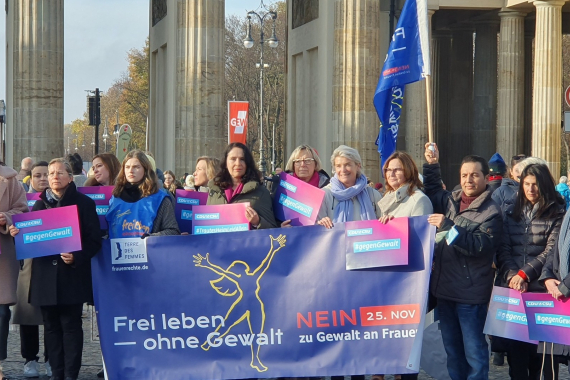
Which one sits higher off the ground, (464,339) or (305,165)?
(305,165)

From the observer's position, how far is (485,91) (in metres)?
35.6

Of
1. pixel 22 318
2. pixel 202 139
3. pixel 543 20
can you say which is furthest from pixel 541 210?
pixel 543 20

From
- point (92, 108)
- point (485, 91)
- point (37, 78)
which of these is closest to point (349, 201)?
point (37, 78)

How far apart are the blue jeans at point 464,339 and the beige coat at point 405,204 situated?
737mm

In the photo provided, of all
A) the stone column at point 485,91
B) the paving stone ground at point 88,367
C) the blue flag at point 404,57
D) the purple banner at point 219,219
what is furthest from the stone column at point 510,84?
the purple banner at point 219,219

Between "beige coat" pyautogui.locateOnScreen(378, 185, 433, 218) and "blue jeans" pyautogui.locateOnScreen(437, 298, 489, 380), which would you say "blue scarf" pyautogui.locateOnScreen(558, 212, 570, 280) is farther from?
"beige coat" pyautogui.locateOnScreen(378, 185, 433, 218)

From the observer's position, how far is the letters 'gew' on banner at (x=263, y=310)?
7715 mm

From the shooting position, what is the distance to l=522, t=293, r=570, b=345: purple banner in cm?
720

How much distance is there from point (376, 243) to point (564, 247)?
4.65 ft

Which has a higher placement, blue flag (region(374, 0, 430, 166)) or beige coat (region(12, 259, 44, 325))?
blue flag (region(374, 0, 430, 166))

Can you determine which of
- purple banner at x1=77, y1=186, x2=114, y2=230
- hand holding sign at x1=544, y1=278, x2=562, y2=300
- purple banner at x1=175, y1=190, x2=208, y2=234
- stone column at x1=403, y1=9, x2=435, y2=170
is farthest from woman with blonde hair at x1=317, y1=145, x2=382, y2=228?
stone column at x1=403, y1=9, x2=435, y2=170

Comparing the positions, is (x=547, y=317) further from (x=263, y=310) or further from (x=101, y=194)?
(x=101, y=194)

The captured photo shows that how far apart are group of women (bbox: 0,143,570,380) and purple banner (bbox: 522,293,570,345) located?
0.36ft

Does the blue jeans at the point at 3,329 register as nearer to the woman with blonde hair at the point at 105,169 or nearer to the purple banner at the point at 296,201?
the woman with blonde hair at the point at 105,169
